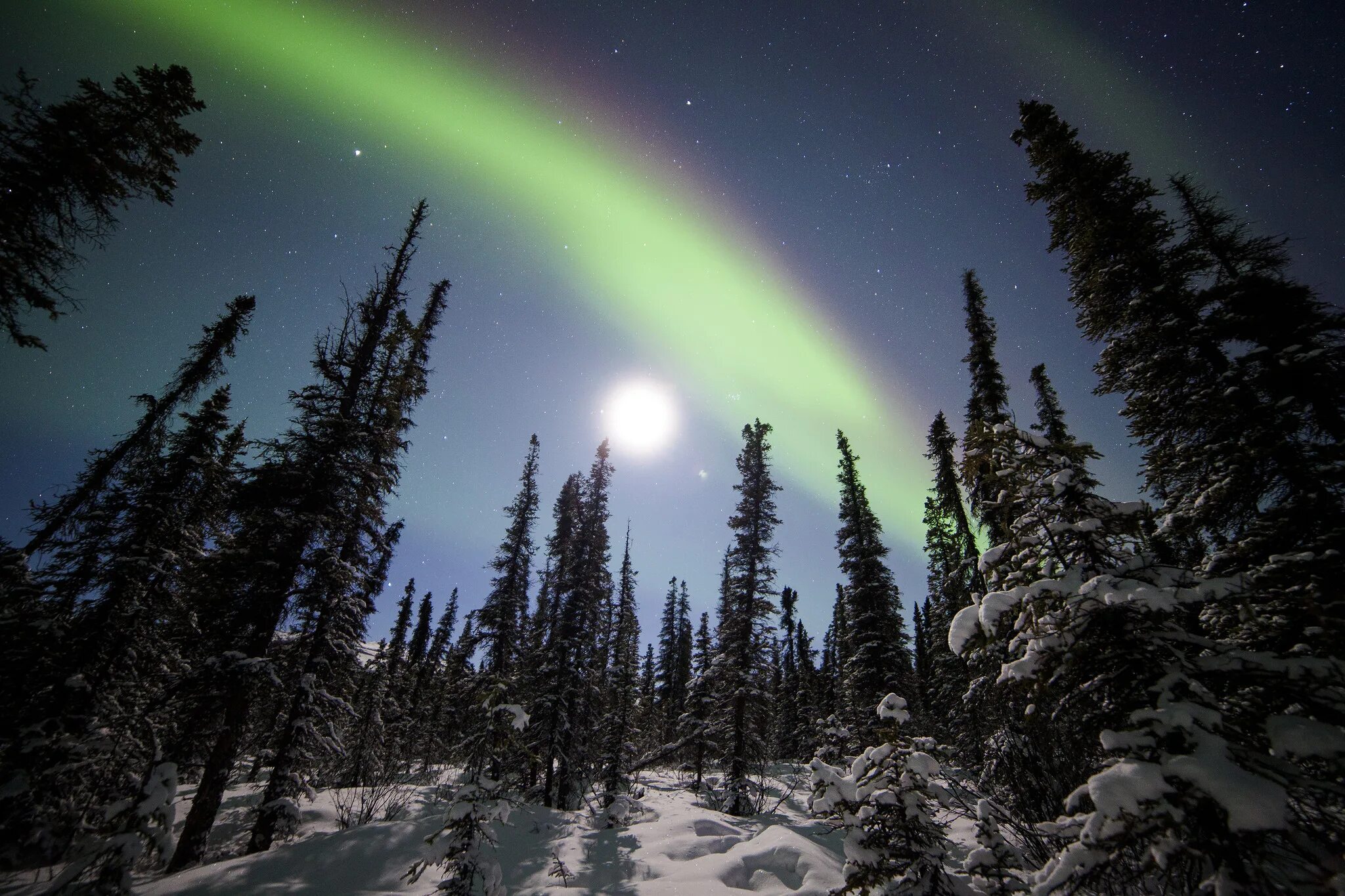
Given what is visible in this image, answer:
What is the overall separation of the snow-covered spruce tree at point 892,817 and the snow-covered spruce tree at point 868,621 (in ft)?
46.5

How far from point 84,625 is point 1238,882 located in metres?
21.2

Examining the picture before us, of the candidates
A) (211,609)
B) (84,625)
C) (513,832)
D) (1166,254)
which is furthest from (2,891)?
(1166,254)

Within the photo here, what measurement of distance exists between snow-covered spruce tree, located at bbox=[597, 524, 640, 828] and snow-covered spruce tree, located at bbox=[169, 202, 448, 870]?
11.2 m

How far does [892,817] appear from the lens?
445 centimetres

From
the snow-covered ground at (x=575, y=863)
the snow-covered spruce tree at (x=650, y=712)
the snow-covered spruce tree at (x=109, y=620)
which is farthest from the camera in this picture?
the snow-covered spruce tree at (x=650, y=712)

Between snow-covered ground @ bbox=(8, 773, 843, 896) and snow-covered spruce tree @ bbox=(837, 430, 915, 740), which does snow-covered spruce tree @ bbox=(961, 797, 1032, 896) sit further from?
snow-covered spruce tree @ bbox=(837, 430, 915, 740)

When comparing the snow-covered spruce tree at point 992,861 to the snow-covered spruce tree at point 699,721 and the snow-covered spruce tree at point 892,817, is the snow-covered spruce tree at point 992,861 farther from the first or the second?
the snow-covered spruce tree at point 699,721

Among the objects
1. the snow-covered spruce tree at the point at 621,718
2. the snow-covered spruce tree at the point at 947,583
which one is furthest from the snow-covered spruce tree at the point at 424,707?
the snow-covered spruce tree at the point at 947,583

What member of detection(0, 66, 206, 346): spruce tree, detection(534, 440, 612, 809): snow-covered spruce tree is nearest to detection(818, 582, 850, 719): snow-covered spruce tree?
detection(534, 440, 612, 809): snow-covered spruce tree

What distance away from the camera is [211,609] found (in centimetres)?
1095

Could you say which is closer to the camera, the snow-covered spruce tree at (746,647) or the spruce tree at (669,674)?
the snow-covered spruce tree at (746,647)

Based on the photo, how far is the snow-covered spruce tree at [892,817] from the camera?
408 cm

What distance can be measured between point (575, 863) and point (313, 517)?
9.99 metres

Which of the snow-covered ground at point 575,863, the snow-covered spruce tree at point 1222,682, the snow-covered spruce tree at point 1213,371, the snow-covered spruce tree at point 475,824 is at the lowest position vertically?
the snow-covered ground at point 575,863
